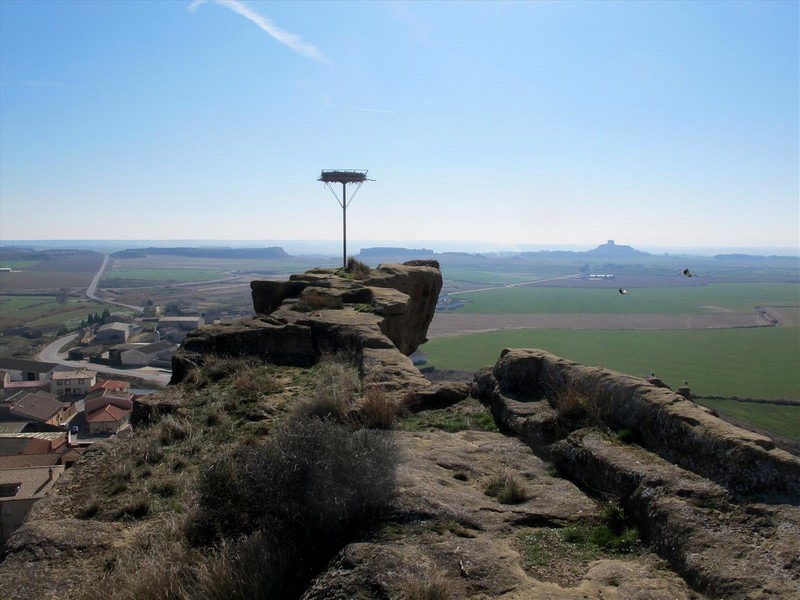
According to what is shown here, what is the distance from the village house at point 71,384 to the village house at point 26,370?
4.59 metres

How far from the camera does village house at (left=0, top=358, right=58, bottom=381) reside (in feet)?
135

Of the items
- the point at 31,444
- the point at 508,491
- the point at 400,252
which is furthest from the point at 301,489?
the point at 400,252

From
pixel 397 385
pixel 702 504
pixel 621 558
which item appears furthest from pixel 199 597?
pixel 397 385

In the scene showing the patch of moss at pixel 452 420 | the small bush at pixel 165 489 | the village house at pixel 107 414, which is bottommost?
the village house at pixel 107 414

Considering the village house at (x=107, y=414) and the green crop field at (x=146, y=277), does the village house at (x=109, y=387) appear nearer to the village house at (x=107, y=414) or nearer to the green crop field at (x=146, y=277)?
the village house at (x=107, y=414)

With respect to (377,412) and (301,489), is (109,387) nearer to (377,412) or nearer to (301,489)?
(377,412)

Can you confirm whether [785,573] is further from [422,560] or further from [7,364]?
[7,364]

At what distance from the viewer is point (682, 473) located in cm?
441

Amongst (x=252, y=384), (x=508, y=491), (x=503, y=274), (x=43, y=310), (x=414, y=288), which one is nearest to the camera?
(x=508, y=491)

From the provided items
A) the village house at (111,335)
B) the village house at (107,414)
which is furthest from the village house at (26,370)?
the village house at (107,414)

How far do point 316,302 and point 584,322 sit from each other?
185 ft

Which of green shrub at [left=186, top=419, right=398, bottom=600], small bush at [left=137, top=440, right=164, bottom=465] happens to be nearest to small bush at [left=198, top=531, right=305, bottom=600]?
green shrub at [left=186, top=419, right=398, bottom=600]

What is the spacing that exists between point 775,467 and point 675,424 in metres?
0.88

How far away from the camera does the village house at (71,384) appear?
36719 mm
